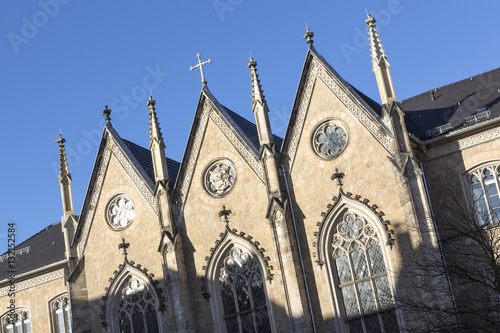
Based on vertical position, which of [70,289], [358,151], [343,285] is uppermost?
[358,151]

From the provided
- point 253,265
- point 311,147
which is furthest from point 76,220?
point 311,147

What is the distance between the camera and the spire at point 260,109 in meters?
31.2

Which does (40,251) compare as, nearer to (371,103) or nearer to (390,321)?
(371,103)

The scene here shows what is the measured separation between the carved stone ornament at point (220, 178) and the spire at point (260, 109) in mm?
1993

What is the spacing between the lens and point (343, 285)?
1141 inches

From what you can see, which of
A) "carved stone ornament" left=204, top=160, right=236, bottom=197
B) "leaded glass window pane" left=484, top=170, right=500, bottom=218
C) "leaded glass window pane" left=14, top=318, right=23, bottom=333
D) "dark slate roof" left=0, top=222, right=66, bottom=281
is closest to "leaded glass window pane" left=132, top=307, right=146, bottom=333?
"dark slate roof" left=0, top=222, right=66, bottom=281

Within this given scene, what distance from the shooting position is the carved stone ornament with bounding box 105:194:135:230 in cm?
3381

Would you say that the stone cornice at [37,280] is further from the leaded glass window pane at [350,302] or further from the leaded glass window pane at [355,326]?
the leaded glass window pane at [355,326]

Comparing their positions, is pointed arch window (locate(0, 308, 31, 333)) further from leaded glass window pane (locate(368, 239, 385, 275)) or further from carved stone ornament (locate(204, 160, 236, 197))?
leaded glass window pane (locate(368, 239, 385, 275))

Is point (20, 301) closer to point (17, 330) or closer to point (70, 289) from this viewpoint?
point (17, 330)

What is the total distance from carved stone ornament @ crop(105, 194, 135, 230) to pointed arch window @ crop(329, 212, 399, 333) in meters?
9.22

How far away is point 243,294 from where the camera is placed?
3066 centimetres

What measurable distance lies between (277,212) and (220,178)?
11.3ft

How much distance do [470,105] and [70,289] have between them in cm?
1800
